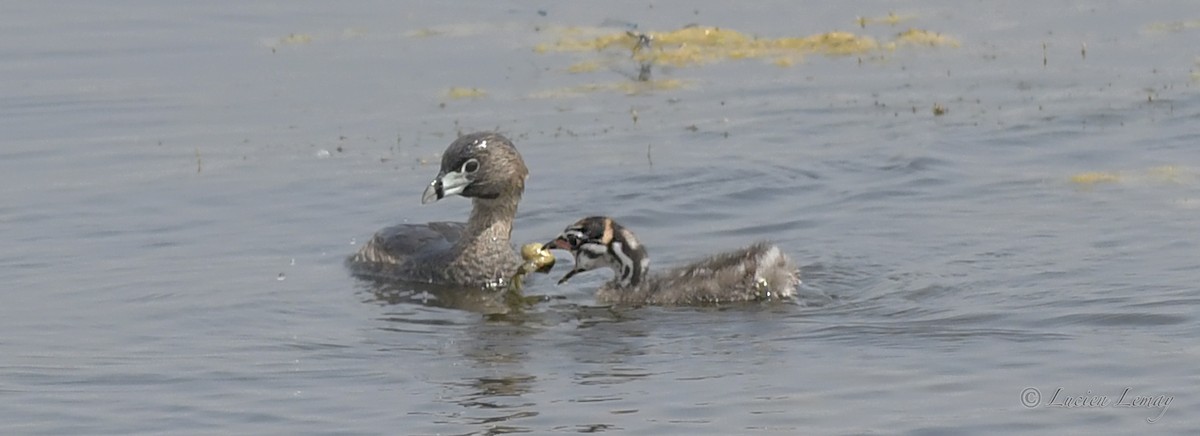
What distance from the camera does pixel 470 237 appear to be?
636 inches

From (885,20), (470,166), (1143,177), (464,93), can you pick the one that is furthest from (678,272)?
(885,20)

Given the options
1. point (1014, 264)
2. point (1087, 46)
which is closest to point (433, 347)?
point (1014, 264)

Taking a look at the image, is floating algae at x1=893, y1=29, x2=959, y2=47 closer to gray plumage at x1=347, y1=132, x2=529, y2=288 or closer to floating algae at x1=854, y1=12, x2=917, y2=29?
floating algae at x1=854, y1=12, x2=917, y2=29

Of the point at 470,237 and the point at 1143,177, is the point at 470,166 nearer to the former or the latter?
the point at 470,237

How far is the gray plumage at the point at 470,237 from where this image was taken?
52.3 ft

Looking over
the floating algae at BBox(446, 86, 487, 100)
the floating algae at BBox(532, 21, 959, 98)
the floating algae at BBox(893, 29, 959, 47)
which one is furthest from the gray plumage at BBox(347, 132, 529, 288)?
the floating algae at BBox(893, 29, 959, 47)

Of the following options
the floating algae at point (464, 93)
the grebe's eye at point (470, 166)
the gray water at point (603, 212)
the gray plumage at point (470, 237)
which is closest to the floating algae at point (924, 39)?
the gray water at point (603, 212)

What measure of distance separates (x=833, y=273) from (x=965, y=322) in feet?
6.88

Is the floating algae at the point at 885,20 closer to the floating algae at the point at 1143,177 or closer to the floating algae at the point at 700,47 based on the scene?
the floating algae at the point at 700,47

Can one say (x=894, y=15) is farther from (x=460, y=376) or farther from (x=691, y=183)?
(x=460, y=376)

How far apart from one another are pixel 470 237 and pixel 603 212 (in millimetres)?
1731

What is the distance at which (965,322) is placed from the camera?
13148 mm

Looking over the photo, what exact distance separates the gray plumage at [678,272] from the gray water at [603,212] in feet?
0.68

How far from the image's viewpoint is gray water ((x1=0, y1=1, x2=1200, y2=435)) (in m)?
11.8
